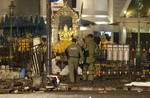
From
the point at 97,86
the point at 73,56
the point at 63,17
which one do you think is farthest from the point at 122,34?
the point at 97,86

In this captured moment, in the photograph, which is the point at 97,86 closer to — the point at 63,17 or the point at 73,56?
the point at 73,56

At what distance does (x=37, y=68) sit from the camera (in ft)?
55.4

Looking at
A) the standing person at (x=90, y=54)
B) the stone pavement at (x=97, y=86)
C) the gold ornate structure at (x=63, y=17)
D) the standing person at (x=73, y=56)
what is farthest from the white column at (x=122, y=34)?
the stone pavement at (x=97, y=86)

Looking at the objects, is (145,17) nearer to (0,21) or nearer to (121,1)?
(121,1)

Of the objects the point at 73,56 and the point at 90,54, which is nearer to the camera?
the point at 73,56

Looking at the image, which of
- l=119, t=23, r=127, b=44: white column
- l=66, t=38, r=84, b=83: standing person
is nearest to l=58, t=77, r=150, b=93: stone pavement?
l=66, t=38, r=84, b=83: standing person

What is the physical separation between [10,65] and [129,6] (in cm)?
2089

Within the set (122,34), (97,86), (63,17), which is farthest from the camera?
(122,34)

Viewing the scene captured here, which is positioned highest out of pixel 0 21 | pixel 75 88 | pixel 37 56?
pixel 0 21

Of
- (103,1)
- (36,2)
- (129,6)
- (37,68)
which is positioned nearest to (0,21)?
(36,2)

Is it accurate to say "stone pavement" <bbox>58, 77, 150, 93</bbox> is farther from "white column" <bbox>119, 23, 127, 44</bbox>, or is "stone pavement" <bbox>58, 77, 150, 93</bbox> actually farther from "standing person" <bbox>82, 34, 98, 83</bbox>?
"white column" <bbox>119, 23, 127, 44</bbox>

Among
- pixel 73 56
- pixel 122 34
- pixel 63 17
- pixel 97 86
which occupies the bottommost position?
pixel 97 86

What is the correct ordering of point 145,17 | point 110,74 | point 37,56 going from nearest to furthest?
point 37,56 → point 110,74 → point 145,17

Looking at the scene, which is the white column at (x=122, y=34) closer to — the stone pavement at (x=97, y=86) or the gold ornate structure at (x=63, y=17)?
the gold ornate structure at (x=63, y=17)
